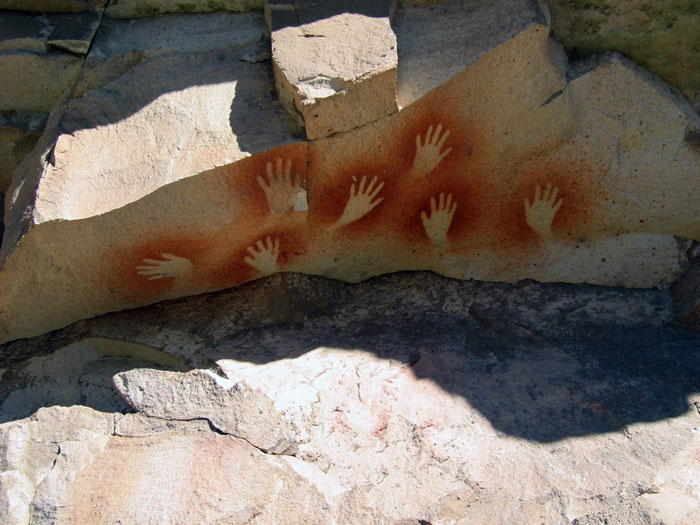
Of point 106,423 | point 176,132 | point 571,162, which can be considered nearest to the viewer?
point 106,423

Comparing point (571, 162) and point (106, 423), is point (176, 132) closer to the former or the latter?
point (106, 423)

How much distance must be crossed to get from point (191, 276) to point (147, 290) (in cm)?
14

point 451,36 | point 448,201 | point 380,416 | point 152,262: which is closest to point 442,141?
point 448,201

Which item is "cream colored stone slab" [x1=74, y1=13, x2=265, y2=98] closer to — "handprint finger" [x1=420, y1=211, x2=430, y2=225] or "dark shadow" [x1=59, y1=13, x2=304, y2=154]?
"dark shadow" [x1=59, y1=13, x2=304, y2=154]

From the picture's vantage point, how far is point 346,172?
2076 millimetres

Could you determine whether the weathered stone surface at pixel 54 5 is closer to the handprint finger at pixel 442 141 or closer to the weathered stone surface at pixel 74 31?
the weathered stone surface at pixel 74 31

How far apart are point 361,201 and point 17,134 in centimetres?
121

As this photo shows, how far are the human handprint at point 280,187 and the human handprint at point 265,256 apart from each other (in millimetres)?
121

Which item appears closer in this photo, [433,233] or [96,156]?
[96,156]

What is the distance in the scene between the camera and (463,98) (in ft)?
6.69

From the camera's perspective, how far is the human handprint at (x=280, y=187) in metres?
1.99

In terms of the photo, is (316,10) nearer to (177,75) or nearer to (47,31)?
(177,75)

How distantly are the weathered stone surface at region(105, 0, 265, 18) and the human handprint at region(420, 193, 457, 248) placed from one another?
89 centimetres

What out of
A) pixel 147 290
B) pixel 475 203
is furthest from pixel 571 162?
pixel 147 290
